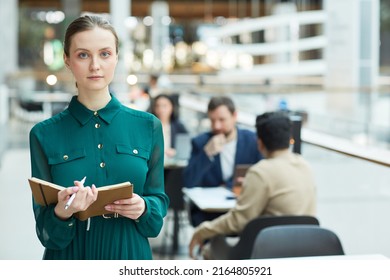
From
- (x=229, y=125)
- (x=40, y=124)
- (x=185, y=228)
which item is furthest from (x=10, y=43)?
(x=40, y=124)

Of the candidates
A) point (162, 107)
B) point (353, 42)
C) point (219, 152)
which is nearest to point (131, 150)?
point (219, 152)

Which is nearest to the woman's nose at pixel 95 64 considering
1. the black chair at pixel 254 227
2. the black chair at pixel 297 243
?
the black chair at pixel 297 243

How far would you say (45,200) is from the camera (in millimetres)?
1752

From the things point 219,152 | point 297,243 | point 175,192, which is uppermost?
point 219,152

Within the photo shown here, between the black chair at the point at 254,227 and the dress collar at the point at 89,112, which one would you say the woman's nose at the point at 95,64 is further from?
the black chair at the point at 254,227

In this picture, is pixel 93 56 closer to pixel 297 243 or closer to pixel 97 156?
pixel 97 156

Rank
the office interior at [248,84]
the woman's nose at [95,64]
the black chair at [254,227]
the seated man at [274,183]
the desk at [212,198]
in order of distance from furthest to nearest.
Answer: the desk at [212,198] < the office interior at [248,84] < the seated man at [274,183] < the black chair at [254,227] < the woman's nose at [95,64]

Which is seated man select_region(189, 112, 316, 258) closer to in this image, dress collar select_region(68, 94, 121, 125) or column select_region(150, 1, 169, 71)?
dress collar select_region(68, 94, 121, 125)

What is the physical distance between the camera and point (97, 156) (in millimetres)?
1783

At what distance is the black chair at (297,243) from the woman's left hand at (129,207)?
47.4 inches

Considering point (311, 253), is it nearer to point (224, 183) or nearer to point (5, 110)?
point (224, 183)

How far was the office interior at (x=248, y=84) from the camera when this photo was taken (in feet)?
13.6

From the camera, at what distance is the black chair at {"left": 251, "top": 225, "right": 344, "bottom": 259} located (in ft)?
9.53

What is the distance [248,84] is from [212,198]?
49.3ft
